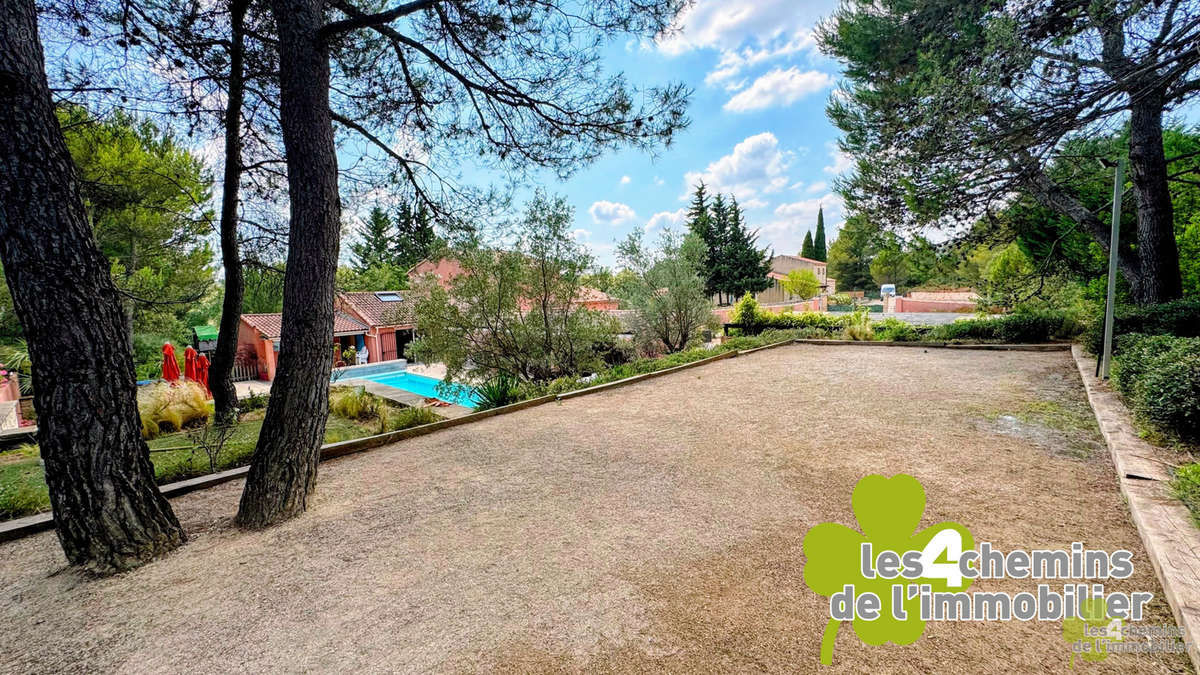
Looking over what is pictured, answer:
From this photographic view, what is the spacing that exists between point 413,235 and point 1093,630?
5413 millimetres

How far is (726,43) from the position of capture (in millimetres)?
5742

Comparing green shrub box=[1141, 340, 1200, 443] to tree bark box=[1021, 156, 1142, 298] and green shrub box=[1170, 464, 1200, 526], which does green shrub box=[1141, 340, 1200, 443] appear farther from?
tree bark box=[1021, 156, 1142, 298]

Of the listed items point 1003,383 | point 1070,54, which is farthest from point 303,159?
point 1003,383

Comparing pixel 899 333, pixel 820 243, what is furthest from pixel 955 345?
pixel 820 243

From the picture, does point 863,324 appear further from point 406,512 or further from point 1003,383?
point 406,512

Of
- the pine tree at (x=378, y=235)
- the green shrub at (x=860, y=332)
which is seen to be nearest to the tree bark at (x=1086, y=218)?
the green shrub at (x=860, y=332)

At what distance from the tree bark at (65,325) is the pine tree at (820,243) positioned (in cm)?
4748

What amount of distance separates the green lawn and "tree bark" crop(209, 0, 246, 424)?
727mm

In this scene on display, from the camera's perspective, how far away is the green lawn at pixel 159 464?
2844 millimetres

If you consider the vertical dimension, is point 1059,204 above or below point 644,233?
below

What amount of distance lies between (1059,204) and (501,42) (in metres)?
9.08

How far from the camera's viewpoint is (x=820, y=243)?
43.3 m

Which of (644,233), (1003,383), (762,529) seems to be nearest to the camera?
(762,529)

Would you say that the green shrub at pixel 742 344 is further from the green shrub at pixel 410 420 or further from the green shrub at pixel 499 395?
the green shrub at pixel 410 420
